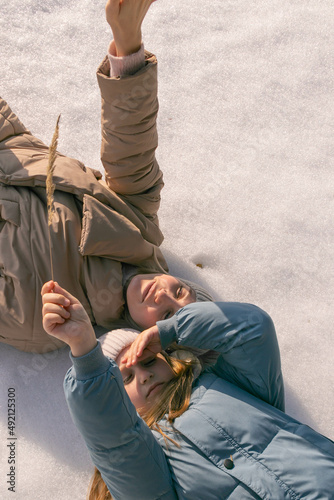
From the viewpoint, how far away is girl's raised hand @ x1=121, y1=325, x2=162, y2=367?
140 centimetres

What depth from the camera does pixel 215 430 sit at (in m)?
1.32

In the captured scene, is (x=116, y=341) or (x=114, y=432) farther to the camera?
(x=116, y=341)

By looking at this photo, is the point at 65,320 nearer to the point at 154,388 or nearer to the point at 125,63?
the point at 154,388

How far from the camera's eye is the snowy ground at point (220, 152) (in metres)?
1.63

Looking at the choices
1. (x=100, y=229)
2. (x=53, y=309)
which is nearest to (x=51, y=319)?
(x=53, y=309)

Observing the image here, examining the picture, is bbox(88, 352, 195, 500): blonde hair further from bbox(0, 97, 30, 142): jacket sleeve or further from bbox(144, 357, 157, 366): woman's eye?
bbox(0, 97, 30, 142): jacket sleeve

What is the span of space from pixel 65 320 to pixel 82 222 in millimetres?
560

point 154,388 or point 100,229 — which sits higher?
point 100,229

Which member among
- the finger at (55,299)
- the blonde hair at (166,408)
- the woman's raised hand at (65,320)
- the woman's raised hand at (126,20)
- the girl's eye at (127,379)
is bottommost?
the blonde hair at (166,408)

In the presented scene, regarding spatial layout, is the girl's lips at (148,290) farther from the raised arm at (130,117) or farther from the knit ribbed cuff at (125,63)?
the knit ribbed cuff at (125,63)

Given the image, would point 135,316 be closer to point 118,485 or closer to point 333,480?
point 118,485

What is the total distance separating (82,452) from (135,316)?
0.43m

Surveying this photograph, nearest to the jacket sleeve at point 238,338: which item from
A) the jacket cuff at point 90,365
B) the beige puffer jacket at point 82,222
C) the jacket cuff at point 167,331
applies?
the jacket cuff at point 167,331

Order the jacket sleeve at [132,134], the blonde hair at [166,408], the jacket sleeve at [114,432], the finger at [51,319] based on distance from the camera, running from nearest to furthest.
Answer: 1. the finger at [51,319]
2. the jacket sleeve at [114,432]
3. the blonde hair at [166,408]
4. the jacket sleeve at [132,134]
